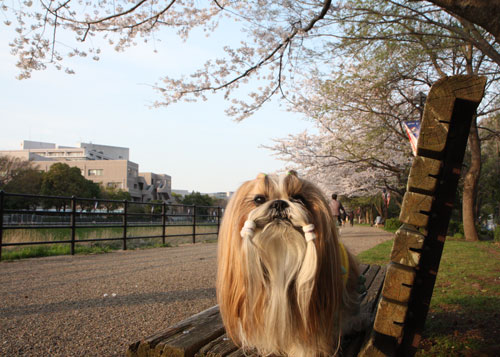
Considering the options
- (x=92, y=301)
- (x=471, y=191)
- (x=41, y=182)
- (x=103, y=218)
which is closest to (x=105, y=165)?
(x=41, y=182)

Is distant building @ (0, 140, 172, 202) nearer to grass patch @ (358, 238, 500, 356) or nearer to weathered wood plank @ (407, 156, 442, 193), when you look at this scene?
grass patch @ (358, 238, 500, 356)

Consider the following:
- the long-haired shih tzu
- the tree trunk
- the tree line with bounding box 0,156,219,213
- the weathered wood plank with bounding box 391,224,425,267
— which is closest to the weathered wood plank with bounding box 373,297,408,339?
the weathered wood plank with bounding box 391,224,425,267

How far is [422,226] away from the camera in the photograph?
1219 mm

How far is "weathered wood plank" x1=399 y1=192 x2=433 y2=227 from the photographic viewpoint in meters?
1.20

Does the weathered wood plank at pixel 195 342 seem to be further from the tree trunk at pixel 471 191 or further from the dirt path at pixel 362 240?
the tree trunk at pixel 471 191

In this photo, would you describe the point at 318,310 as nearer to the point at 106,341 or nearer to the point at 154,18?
the point at 106,341

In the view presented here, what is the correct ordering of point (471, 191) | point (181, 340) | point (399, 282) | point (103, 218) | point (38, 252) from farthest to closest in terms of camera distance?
point (103, 218), point (471, 191), point (38, 252), point (181, 340), point (399, 282)

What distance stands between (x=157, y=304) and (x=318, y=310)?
3241 millimetres

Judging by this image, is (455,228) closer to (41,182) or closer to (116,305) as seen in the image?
(116,305)

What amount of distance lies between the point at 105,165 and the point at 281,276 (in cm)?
9123

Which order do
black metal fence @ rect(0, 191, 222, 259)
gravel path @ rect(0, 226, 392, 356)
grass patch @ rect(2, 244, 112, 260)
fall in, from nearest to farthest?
gravel path @ rect(0, 226, 392, 356) < black metal fence @ rect(0, 191, 222, 259) < grass patch @ rect(2, 244, 112, 260)

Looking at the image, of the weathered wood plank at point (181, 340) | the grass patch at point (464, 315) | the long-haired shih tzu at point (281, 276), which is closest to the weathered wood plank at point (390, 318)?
the long-haired shih tzu at point (281, 276)

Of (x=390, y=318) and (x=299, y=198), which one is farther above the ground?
(x=299, y=198)

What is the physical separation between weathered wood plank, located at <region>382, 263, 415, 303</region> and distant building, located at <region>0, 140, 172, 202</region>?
78.8 meters
